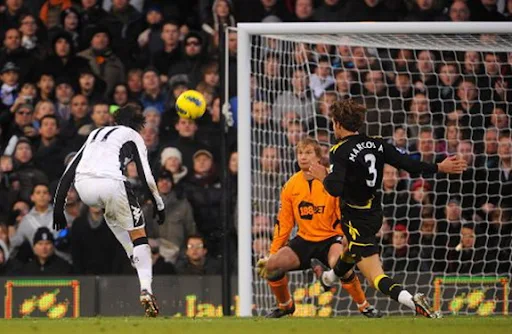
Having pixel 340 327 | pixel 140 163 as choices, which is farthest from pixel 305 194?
pixel 340 327

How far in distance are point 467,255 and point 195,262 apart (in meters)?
2.93

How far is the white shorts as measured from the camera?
10820mm

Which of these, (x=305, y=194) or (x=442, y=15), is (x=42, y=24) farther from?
(x=305, y=194)

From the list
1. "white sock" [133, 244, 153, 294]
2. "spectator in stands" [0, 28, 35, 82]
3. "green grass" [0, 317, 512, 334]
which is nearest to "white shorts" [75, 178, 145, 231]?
"white sock" [133, 244, 153, 294]

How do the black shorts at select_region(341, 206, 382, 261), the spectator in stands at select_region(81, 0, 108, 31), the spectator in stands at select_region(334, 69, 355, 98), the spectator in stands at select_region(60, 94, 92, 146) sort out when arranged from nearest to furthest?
1. the black shorts at select_region(341, 206, 382, 261)
2. the spectator in stands at select_region(334, 69, 355, 98)
3. the spectator in stands at select_region(60, 94, 92, 146)
4. the spectator in stands at select_region(81, 0, 108, 31)

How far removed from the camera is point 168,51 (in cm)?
1584

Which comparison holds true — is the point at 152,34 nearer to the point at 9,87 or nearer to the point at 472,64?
the point at 9,87

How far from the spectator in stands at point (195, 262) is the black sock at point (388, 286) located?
13.5 feet

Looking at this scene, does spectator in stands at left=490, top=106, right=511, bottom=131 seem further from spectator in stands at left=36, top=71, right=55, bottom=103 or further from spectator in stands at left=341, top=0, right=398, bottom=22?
spectator in stands at left=36, top=71, right=55, bottom=103

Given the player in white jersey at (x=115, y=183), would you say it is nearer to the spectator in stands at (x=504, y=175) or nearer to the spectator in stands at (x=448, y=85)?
the spectator in stands at (x=504, y=175)

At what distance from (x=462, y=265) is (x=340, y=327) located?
508 cm

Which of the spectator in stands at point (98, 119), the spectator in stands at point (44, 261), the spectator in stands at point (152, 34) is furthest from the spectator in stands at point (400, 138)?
the spectator in stands at point (44, 261)

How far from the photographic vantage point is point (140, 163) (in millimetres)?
10789

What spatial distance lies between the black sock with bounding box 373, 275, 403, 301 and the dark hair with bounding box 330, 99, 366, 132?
1185 millimetres
